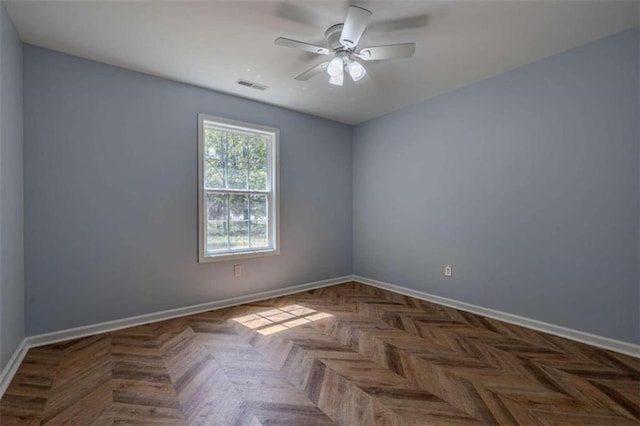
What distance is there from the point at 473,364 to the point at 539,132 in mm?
2152

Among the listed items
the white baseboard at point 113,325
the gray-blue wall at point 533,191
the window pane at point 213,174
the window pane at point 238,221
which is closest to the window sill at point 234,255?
the window pane at point 238,221

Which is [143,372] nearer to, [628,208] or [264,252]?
[264,252]

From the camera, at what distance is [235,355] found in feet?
7.79

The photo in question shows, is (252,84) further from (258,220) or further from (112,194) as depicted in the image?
(112,194)

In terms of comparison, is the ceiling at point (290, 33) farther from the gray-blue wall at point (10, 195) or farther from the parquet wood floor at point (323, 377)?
the parquet wood floor at point (323, 377)

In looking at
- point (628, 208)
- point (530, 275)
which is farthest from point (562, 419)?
point (628, 208)

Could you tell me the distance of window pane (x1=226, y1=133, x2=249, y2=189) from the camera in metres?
3.64

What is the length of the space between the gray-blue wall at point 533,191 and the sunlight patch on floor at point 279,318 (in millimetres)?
1472

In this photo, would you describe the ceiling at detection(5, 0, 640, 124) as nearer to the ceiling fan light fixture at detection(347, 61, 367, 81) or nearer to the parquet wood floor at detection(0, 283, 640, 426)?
the ceiling fan light fixture at detection(347, 61, 367, 81)

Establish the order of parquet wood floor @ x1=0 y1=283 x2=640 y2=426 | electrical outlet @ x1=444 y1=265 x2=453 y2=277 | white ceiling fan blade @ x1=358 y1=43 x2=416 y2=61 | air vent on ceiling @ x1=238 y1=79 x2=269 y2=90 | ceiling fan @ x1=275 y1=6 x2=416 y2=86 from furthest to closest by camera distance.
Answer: electrical outlet @ x1=444 y1=265 x2=453 y2=277 < air vent on ceiling @ x1=238 y1=79 x2=269 y2=90 < white ceiling fan blade @ x1=358 y1=43 x2=416 y2=61 < ceiling fan @ x1=275 y1=6 x2=416 y2=86 < parquet wood floor @ x1=0 y1=283 x2=640 y2=426

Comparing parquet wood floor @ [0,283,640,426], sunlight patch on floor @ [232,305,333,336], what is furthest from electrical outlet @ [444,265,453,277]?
sunlight patch on floor @ [232,305,333,336]

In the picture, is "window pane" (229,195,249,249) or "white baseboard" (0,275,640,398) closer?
"white baseboard" (0,275,640,398)

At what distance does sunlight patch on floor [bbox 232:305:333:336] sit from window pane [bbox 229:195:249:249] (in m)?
0.89

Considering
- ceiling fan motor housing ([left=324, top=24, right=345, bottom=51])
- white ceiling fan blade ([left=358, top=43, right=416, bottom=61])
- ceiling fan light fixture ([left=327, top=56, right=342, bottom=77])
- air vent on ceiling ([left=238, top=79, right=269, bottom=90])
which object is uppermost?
air vent on ceiling ([left=238, top=79, right=269, bottom=90])
